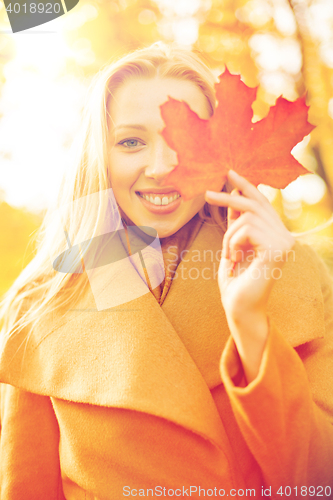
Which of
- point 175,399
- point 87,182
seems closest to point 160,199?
point 87,182

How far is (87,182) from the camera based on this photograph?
976mm

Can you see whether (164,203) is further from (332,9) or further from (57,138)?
(332,9)

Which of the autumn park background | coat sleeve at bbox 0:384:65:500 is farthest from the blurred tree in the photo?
coat sleeve at bbox 0:384:65:500

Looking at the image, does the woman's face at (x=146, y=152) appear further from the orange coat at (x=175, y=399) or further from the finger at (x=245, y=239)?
the finger at (x=245, y=239)

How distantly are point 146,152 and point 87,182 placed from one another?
0.25 meters

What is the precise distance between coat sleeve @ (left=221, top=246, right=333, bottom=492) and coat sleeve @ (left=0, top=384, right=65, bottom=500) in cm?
67

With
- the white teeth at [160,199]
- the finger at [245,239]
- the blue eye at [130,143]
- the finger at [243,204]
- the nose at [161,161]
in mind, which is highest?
the blue eye at [130,143]

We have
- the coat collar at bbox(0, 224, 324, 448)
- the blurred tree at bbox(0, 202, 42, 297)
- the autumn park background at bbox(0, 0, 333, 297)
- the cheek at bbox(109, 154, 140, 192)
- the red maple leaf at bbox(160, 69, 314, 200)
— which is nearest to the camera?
the red maple leaf at bbox(160, 69, 314, 200)

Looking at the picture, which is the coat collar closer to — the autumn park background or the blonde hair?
the blonde hair

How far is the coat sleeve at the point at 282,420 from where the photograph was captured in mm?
567

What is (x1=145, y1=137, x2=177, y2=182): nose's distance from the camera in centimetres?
77

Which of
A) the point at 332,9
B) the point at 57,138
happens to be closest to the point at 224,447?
the point at 57,138

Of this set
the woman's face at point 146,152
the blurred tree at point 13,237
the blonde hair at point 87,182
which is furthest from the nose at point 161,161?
the blurred tree at point 13,237

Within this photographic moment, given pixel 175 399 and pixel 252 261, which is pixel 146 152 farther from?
pixel 175 399
